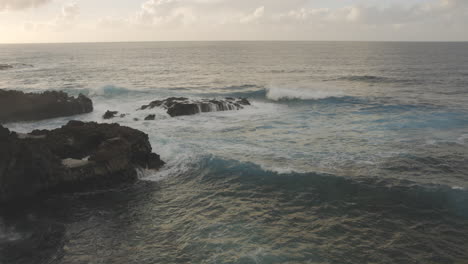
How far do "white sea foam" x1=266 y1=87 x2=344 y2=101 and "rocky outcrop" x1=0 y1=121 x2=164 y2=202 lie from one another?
28449 millimetres

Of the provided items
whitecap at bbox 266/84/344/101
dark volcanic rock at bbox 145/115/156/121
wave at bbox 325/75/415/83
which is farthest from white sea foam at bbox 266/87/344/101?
dark volcanic rock at bbox 145/115/156/121

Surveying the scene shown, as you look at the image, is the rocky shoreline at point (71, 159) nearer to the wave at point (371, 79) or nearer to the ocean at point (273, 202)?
the ocean at point (273, 202)

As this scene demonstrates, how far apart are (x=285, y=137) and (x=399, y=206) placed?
39.3 feet

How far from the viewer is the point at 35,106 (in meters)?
32.5

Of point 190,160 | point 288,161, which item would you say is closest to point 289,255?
point 288,161

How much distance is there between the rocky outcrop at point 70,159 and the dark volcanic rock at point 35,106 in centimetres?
1354

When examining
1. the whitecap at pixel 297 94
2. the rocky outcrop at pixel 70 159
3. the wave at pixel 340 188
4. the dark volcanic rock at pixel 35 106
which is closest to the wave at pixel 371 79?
the whitecap at pixel 297 94

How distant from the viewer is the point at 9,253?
11.8 m

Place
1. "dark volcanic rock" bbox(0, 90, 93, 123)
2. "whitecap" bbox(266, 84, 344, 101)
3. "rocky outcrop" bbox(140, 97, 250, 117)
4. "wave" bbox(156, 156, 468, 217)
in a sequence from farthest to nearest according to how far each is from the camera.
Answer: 1. "whitecap" bbox(266, 84, 344, 101)
2. "rocky outcrop" bbox(140, 97, 250, 117)
3. "dark volcanic rock" bbox(0, 90, 93, 123)
4. "wave" bbox(156, 156, 468, 217)

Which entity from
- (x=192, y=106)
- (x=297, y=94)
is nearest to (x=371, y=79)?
(x=297, y=94)

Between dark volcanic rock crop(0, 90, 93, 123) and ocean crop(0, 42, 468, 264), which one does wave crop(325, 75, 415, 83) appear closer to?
ocean crop(0, 42, 468, 264)

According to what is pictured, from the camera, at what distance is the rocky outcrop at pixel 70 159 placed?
608 inches

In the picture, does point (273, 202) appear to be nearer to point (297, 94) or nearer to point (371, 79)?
point (297, 94)

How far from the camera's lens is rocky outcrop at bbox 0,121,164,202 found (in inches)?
608
